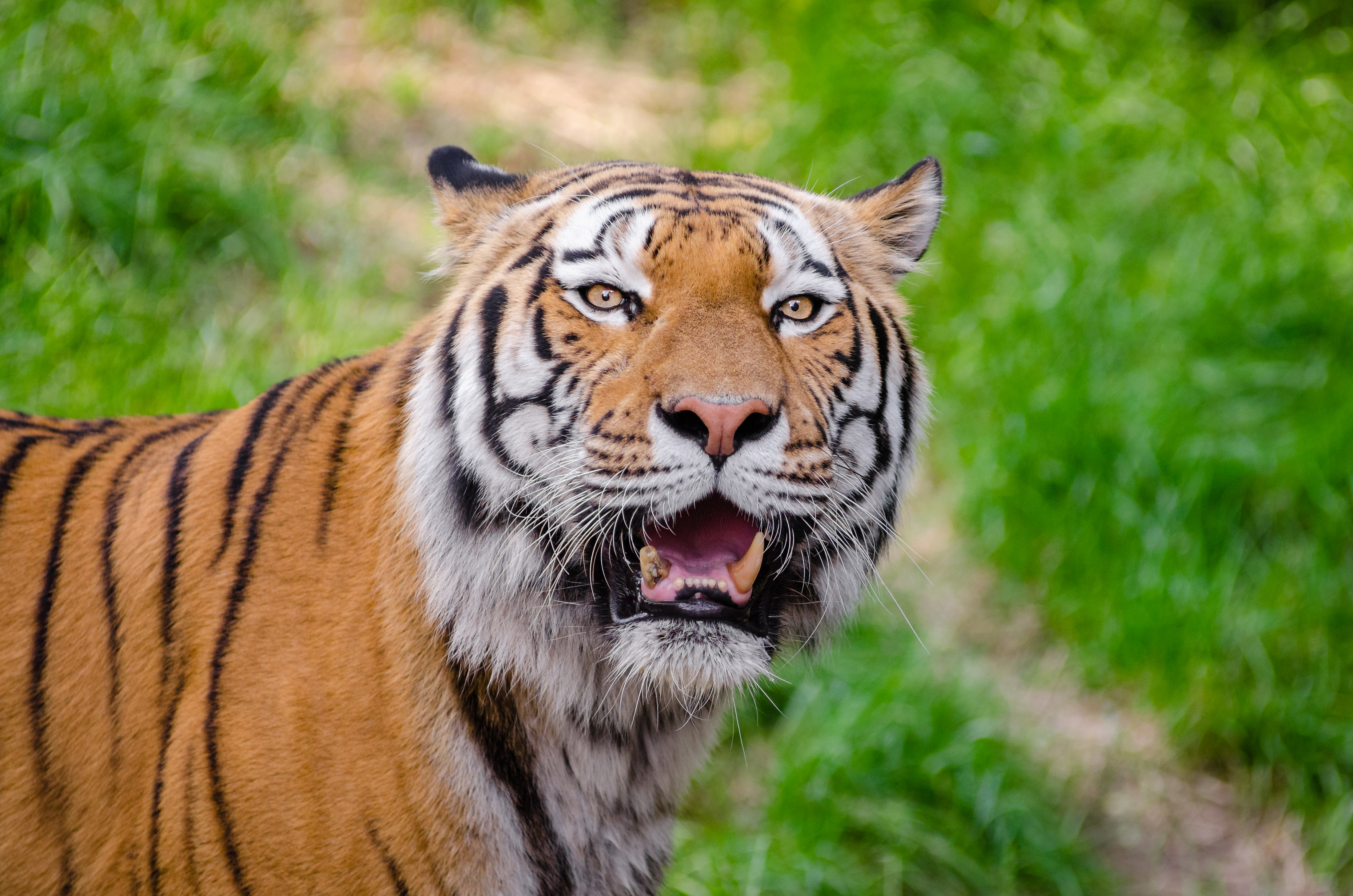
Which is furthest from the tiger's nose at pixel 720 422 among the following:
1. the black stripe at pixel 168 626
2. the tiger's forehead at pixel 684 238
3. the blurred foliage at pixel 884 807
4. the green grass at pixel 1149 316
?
the green grass at pixel 1149 316

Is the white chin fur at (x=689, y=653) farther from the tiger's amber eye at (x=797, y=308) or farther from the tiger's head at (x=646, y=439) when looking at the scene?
the tiger's amber eye at (x=797, y=308)

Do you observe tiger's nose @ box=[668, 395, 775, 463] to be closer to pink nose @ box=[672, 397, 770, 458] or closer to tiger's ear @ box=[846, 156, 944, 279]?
pink nose @ box=[672, 397, 770, 458]

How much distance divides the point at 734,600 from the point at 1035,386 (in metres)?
2.68

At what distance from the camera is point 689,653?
4.97ft

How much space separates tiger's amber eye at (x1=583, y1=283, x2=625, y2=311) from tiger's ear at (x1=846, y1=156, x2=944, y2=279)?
1.88ft

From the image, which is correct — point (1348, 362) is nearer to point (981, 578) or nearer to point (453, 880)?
point (981, 578)

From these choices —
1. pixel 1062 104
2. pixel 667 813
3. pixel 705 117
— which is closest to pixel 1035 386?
pixel 1062 104

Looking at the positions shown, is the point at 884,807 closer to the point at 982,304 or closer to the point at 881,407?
the point at 881,407

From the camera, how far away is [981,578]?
389 cm

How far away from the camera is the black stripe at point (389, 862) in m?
1.51

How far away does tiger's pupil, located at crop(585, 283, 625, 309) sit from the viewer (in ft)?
5.28

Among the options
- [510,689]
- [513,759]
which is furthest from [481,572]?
[513,759]

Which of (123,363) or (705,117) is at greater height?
(705,117)

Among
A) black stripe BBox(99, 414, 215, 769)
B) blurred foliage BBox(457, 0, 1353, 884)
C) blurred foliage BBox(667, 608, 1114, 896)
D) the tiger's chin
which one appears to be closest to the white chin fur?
the tiger's chin
